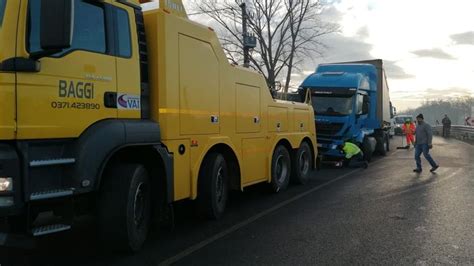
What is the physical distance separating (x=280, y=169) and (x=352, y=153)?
18.5 feet

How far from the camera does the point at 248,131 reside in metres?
8.63

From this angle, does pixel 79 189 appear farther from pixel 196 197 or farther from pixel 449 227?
pixel 449 227

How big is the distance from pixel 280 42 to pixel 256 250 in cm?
3295

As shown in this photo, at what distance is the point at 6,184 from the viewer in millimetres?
4406

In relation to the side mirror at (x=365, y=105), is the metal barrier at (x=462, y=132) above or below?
below

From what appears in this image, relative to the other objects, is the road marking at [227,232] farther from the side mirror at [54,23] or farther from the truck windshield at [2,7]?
the truck windshield at [2,7]

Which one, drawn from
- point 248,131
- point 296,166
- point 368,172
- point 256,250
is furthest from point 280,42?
point 256,250

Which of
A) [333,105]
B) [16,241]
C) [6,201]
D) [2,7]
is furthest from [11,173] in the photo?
[333,105]

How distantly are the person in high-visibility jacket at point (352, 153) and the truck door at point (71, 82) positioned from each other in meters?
11.4

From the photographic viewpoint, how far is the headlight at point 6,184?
4.39 meters

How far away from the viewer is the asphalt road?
5.58 meters

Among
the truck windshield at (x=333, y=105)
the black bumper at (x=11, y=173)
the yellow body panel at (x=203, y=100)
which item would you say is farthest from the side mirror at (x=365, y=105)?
the black bumper at (x=11, y=173)

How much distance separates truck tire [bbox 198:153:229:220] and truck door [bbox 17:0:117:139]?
2.19 meters

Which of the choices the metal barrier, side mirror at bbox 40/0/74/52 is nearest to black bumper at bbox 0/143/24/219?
side mirror at bbox 40/0/74/52
